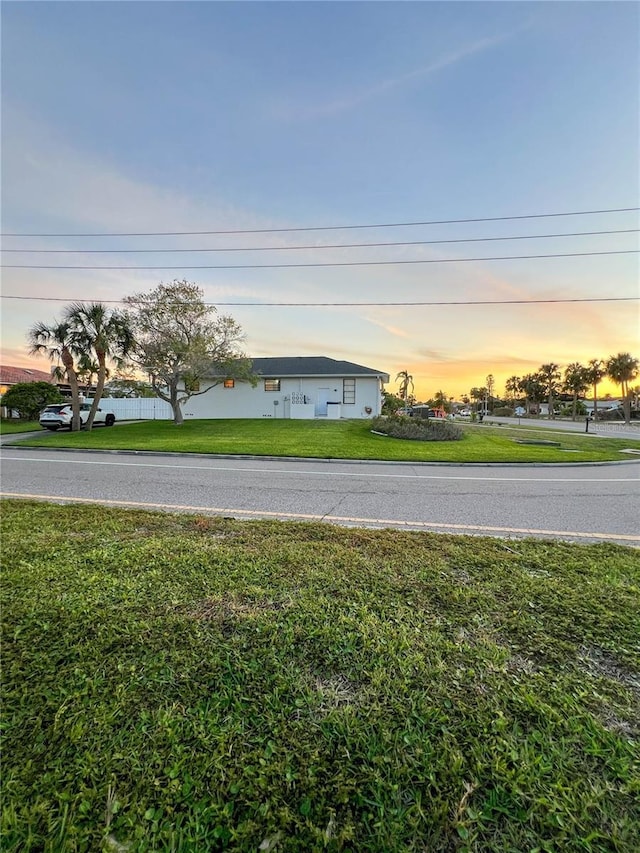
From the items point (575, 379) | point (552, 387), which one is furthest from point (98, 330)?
point (552, 387)

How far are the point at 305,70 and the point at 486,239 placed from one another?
Result: 935cm

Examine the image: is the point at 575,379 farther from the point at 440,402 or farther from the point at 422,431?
the point at 422,431

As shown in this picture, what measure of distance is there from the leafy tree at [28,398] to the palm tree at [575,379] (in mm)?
64225

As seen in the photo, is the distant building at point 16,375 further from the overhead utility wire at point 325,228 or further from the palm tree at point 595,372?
the palm tree at point 595,372

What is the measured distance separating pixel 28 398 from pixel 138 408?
732 centimetres

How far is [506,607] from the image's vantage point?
8.49 feet

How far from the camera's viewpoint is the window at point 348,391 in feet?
82.0

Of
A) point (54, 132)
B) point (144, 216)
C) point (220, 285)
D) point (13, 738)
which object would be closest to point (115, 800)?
point (13, 738)

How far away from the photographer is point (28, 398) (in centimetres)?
2461

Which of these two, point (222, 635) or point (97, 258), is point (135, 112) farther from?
point (222, 635)

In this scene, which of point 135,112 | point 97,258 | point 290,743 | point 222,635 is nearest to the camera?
point 290,743

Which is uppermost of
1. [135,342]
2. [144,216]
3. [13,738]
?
[144,216]

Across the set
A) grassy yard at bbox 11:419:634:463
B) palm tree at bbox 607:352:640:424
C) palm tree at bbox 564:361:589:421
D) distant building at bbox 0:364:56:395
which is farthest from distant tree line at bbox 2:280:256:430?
palm tree at bbox 564:361:589:421

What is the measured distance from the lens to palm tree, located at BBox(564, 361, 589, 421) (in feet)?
181
